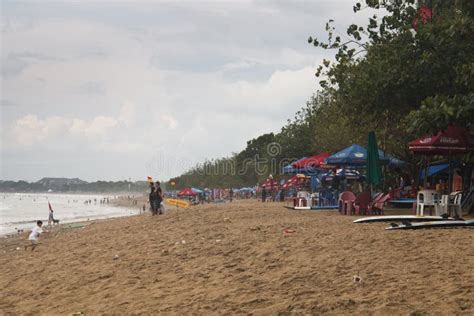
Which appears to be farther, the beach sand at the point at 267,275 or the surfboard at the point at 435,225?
the surfboard at the point at 435,225

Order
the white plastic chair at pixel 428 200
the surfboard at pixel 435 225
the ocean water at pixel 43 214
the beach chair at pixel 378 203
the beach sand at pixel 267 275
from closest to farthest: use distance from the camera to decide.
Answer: the beach sand at pixel 267 275 < the surfboard at pixel 435 225 < the white plastic chair at pixel 428 200 < the beach chair at pixel 378 203 < the ocean water at pixel 43 214

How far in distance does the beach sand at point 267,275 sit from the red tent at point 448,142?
Result: 2.66m

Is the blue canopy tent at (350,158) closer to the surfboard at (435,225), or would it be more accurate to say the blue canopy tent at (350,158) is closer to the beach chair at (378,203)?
the beach chair at (378,203)

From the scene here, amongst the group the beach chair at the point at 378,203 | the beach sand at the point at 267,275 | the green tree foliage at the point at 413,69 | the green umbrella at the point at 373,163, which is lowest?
the beach sand at the point at 267,275

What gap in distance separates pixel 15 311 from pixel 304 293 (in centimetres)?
429

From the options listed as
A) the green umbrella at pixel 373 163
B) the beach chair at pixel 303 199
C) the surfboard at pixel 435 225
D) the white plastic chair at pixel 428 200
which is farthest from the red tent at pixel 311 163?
the surfboard at pixel 435 225

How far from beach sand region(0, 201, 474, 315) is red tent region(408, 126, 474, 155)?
8.73 feet

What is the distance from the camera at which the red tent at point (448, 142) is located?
12641 mm

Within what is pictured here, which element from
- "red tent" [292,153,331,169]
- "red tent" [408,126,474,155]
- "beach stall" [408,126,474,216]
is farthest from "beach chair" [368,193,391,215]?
"red tent" [292,153,331,169]

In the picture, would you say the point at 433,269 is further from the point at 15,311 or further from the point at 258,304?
the point at 15,311

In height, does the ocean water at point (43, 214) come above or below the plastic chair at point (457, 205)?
below

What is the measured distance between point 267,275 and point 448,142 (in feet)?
23.1

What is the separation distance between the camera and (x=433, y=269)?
21.4ft

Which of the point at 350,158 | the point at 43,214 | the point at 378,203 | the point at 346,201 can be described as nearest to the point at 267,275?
the point at 378,203
